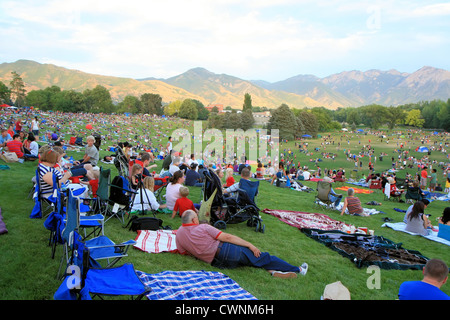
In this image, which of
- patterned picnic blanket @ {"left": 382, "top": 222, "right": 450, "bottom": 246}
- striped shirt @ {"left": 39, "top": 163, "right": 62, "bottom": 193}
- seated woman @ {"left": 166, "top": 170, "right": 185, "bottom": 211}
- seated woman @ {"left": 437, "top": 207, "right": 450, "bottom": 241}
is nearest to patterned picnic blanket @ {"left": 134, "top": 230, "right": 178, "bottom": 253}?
seated woman @ {"left": 166, "top": 170, "right": 185, "bottom": 211}

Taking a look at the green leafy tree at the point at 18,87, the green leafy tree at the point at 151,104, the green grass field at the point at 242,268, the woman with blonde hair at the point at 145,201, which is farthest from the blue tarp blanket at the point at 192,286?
the green leafy tree at the point at 151,104

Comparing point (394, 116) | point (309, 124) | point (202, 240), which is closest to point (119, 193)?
point (202, 240)

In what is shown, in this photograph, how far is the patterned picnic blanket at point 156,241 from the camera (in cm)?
546

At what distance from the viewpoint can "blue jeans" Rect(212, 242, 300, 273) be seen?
16.5ft

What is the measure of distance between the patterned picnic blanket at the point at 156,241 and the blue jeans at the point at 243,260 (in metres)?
0.94

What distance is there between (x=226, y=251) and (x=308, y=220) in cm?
484

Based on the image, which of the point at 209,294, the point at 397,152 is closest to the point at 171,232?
the point at 209,294

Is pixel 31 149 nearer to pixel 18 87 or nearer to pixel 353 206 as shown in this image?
pixel 353 206

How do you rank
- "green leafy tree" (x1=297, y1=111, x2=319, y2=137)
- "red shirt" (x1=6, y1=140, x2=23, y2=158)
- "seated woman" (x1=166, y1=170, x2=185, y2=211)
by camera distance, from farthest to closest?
1. "green leafy tree" (x1=297, y1=111, x2=319, y2=137)
2. "red shirt" (x1=6, y1=140, x2=23, y2=158)
3. "seated woman" (x1=166, y1=170, x2=185, y2=211)

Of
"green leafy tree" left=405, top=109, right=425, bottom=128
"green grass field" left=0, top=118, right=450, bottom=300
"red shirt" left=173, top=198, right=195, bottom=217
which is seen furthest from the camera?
"green leafy tree" left=405, top=109, right=425, bottom=128

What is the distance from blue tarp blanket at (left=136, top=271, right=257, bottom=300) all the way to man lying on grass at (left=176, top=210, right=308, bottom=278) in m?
0.38

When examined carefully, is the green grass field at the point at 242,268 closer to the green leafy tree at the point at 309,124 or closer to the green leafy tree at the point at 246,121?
the green leafy tree at the point at 246,121

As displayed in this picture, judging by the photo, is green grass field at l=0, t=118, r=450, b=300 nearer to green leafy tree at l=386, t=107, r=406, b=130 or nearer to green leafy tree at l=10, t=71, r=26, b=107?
green leafy tree at l=386, t=107, r=406, b=130

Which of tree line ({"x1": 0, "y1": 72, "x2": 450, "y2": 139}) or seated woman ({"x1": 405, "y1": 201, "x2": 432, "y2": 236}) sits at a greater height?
tree line ({"x1": 0, "y1": 72, "x2": 450, "y2": 139})
